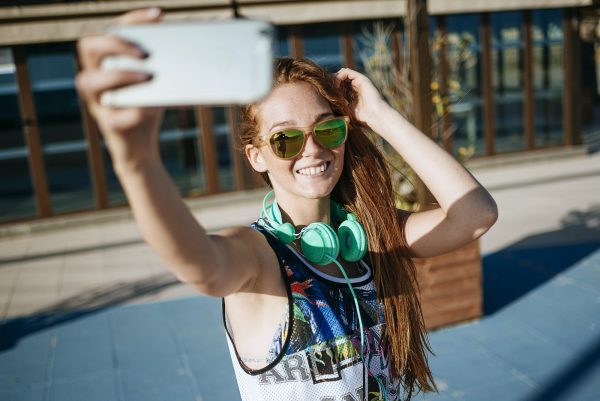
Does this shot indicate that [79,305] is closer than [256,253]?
No

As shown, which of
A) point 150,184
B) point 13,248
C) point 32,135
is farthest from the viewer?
point 32,135

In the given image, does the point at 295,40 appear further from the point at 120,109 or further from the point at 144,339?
the point at 120,109

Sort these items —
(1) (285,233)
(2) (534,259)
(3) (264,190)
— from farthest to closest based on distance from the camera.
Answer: (3) (264,190) → (2) (534,259) → (1) (285,233)

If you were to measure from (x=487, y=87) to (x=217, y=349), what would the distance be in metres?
9.09

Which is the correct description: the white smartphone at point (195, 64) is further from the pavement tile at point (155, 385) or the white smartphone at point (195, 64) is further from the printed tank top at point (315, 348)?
the pavement tile at point (155, 385)

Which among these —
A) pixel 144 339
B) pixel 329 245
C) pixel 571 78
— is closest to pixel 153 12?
pixel 329 245

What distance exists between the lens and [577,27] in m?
12.7

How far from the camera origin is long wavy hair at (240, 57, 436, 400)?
6.27 feet

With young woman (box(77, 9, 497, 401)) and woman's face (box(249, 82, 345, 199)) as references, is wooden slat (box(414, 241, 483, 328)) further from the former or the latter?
woman's face (box(249, 82, 345, 199))

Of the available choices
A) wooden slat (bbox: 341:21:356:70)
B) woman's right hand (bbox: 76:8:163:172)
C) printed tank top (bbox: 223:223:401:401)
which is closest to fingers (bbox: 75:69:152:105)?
woman's right hand (bbox: 76:8:163:172)

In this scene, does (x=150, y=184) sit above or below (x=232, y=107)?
above

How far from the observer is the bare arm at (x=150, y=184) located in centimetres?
89

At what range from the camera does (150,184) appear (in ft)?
3.49

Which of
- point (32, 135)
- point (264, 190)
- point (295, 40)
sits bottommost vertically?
point (264, 190)
